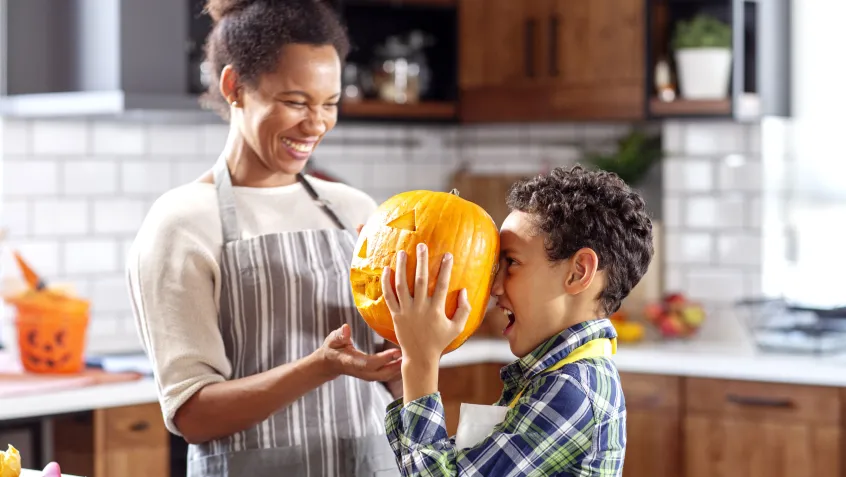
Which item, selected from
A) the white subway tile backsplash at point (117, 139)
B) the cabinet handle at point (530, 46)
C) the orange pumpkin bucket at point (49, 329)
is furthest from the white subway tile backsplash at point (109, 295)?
the cabinet handle at point (530, 46)

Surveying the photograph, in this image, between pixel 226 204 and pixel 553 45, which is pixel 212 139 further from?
pixel 226 204

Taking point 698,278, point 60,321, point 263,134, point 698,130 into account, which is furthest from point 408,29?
point 263,134

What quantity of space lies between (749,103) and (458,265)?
2.73 m

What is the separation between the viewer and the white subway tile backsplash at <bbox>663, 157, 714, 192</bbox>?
166 inches

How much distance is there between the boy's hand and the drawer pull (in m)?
1.79

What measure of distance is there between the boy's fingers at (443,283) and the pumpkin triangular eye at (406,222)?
0.30ft

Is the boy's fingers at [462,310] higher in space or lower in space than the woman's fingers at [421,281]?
lower

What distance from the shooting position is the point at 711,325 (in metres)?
4.19

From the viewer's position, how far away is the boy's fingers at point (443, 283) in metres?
1.51

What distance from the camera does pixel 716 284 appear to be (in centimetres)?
421

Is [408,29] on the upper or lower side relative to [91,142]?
upper

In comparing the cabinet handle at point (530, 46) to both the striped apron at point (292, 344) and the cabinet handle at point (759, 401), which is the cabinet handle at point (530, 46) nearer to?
the cabinet handle at point (759, 401)

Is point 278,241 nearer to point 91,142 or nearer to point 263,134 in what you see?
point 263,134

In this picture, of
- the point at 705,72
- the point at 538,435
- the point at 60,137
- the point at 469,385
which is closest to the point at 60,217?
the point at 60,137
